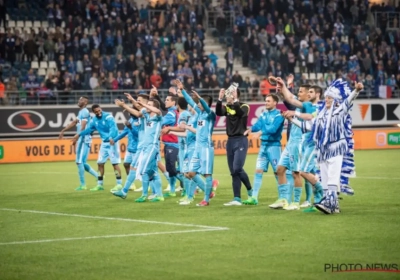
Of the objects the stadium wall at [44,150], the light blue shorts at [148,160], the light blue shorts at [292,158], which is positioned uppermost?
the light blue shorts at [292,158]

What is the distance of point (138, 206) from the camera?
59.2 ft

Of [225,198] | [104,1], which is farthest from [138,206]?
[104,1]

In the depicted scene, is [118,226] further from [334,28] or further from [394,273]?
[334,28]

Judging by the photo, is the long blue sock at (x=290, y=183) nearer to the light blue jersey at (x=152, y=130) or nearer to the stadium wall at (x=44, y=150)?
the light blue jersey at (x=152, y=130)

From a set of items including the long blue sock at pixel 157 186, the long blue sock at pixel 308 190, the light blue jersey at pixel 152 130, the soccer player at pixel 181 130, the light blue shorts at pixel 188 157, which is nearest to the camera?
the long blue sock at pixel 308 190

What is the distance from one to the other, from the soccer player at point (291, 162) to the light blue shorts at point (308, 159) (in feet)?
1.21

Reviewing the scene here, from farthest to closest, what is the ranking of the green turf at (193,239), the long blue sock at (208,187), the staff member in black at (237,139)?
the long blue sock at (208,187) < the staff member in black at (237,139) < the green turf at (193,239)

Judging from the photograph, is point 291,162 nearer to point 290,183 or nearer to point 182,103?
point 290,183

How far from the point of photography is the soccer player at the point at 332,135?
1542cm

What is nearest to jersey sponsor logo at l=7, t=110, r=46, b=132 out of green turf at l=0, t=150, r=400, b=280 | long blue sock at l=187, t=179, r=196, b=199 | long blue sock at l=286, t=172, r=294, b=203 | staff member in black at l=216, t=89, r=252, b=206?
green turf at l=0, t=150, r=400, b=280

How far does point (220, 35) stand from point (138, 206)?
28.1 meters

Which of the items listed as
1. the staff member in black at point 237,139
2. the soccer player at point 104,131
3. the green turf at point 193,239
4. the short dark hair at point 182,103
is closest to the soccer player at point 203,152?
the staff member in black at point 237,139

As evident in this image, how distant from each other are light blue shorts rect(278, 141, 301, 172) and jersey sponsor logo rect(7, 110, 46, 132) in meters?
21.5

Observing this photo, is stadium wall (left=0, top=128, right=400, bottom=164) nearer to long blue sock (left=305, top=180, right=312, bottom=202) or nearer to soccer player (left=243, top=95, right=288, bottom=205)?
soccer player (left=243, top=95, right=288, bottom=205)
